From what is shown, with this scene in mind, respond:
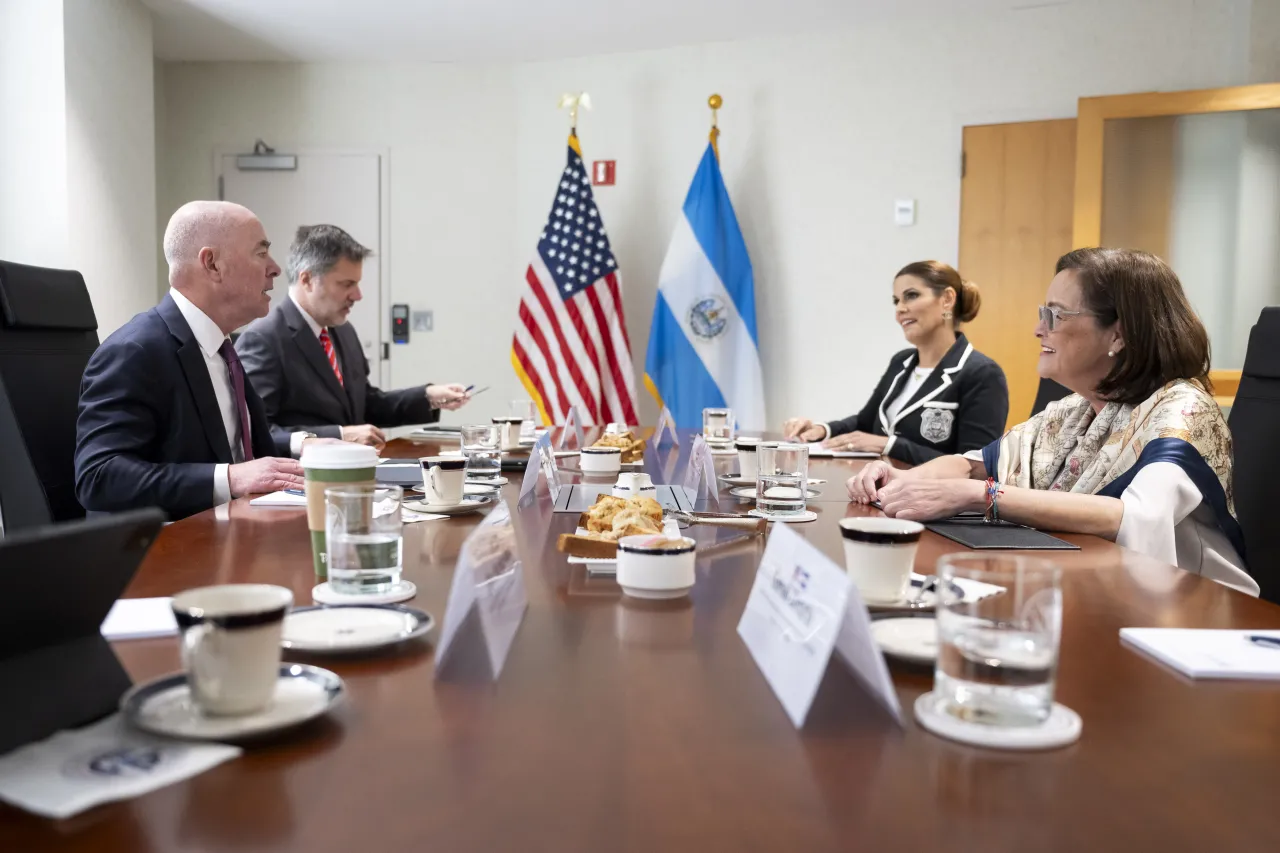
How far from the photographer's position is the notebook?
1.53 meters

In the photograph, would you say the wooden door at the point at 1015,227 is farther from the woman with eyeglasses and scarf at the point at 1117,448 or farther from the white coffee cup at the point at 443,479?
the white coffee cup at the point at 443,479

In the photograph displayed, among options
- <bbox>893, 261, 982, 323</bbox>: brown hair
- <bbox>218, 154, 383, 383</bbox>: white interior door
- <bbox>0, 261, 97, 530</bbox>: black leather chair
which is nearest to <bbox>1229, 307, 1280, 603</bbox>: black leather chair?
<bbox>893, 261, 982, 323</bbox>: brown hair

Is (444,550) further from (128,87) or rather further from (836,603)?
(128,87)

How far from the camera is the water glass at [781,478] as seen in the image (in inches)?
71.9

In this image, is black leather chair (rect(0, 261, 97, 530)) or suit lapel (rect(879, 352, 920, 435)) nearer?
black leather chair (rect(0, 261, 97, 530))

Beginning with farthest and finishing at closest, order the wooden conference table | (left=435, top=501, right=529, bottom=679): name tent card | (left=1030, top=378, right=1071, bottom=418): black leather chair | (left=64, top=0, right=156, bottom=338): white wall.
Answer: (left=64, top=0, right=156, bottom=338): white wall, (left=1030, top=378, right=1071, bottom=418): black leather chair, (left=435, top=501, right=529, bottom=679): name tent card, the wooden conference table

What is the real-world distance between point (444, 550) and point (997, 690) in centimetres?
87

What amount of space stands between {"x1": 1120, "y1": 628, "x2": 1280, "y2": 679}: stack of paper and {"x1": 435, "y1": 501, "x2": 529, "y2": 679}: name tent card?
2.00 ft

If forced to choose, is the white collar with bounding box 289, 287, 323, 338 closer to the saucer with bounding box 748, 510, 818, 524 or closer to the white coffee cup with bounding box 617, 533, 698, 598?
the saucer with bounding box 748, 510, 818, 524

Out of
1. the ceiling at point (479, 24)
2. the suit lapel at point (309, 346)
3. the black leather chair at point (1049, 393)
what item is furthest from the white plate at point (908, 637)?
the ceiling at point (479, 24)

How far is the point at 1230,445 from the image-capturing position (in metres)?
1.80

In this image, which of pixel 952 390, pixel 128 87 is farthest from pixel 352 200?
pixel 952 390

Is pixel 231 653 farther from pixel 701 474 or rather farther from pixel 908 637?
pixel 701 474

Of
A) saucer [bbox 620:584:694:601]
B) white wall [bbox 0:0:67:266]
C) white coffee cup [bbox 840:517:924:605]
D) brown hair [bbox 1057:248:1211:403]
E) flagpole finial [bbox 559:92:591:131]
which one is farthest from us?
flagpole finial [bbox 559:92:591:131]
